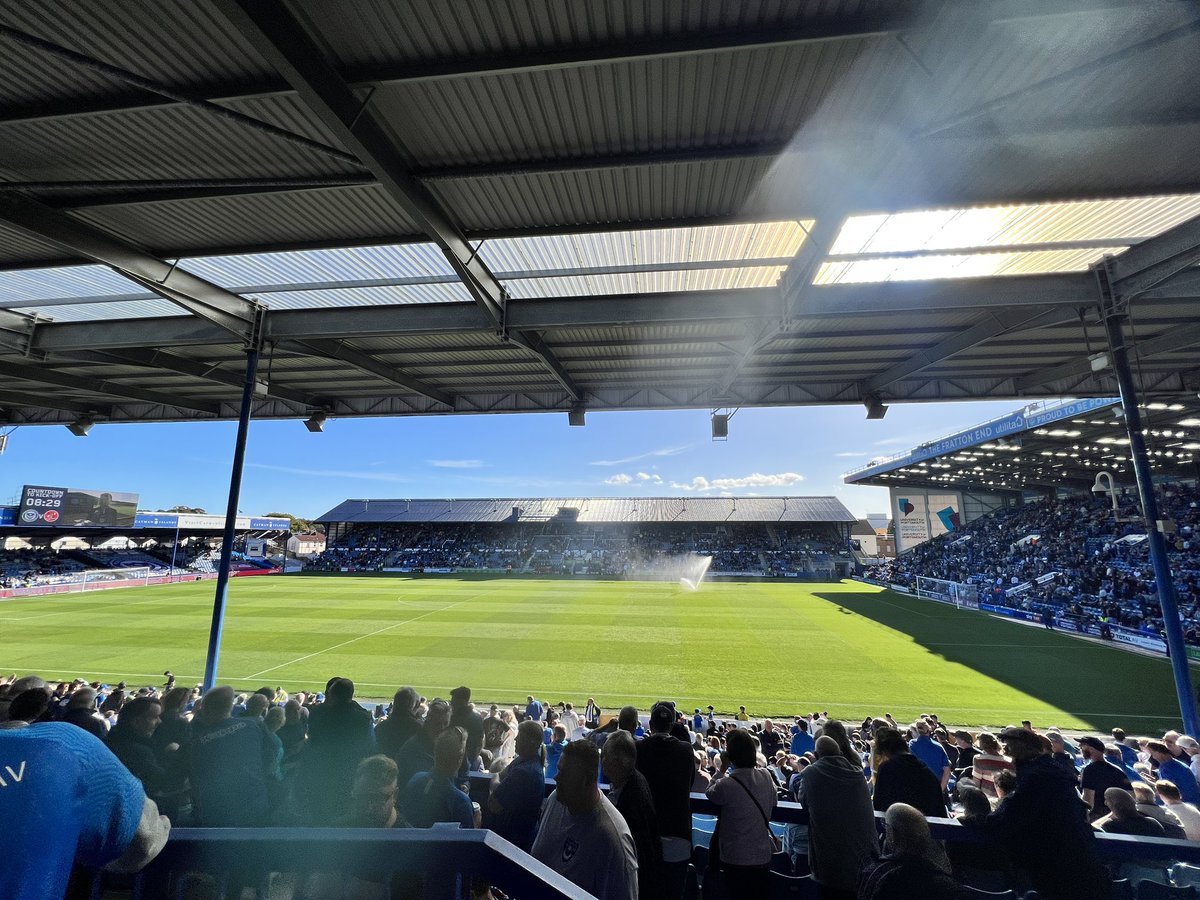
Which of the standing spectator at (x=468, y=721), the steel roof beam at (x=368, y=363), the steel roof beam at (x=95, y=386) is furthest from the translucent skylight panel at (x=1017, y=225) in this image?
the steel roof beam at (x=95, y=386)

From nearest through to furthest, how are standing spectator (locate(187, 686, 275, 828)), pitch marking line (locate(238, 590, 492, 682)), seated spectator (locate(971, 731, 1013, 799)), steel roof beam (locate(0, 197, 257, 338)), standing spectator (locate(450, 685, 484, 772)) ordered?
1. standing spectator (locate(187, 686, 275, 828))
2. standing spectator (locate(450, 685, 484, 772))
3. seated spectator (locate(971, 731, 1013, 799))
4. steel roof beam (locate(0, 197, 257, 338))
5. pitch marking line (locate(238, 590, 492, 682))

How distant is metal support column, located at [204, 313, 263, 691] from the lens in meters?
9.21

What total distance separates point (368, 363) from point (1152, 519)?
1438 centimetres

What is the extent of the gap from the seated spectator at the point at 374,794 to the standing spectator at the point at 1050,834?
349 cm

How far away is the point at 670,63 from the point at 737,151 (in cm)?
125

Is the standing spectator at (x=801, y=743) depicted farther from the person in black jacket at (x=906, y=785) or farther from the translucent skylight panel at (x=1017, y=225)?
the translucent skylight panel at (x=1017, y=225)

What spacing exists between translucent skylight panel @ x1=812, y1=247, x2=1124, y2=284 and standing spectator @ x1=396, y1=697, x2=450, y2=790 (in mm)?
7564

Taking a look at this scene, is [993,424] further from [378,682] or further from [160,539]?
[160,539]

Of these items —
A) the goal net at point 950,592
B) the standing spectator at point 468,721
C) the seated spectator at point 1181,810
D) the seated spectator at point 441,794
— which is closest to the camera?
the seated spectator at point 441,794

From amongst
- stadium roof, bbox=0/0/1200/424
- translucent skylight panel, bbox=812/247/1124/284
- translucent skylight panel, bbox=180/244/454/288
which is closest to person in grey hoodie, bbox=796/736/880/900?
stadium roof, bbox=0/0/1200/424

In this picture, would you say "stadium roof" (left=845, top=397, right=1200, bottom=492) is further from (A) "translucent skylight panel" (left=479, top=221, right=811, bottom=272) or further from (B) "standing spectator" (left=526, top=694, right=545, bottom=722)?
(B) "standing spectator" (left=526, top=694, right=545, bottom=722)

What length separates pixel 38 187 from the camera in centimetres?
582

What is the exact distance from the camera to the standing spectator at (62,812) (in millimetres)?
1291

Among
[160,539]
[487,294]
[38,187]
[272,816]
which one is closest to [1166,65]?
Answer: [487,294]
